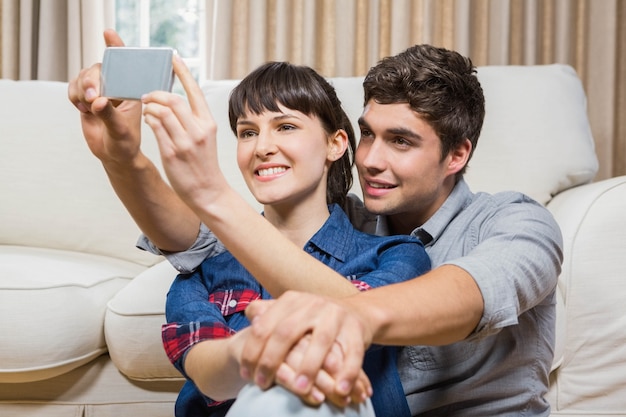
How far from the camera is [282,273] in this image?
883 mm

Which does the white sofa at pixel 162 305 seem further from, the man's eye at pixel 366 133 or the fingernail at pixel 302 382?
the fingernail at pixel 302 382

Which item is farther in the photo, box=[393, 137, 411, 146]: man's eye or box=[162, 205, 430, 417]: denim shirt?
box=[393, 137, 411, 146]: man's eye

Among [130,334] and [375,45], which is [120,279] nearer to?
[130,334]

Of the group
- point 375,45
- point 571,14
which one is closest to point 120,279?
point 375,45

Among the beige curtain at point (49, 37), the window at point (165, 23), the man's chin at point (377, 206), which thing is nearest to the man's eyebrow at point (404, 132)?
the man's chin at point (377, 206)

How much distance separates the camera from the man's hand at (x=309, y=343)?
26.5 inches

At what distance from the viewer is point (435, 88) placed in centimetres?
133

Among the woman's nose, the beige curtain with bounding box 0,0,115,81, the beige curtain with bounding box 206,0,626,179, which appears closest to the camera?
the woman's nose

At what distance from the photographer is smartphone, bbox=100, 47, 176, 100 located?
89cm

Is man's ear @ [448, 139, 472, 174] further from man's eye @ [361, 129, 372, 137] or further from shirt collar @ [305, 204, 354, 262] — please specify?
shirt collar @ [305, 204, 354, 262]

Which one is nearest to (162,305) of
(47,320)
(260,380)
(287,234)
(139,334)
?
(139,334)

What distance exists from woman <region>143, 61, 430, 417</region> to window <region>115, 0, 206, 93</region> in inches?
74.5

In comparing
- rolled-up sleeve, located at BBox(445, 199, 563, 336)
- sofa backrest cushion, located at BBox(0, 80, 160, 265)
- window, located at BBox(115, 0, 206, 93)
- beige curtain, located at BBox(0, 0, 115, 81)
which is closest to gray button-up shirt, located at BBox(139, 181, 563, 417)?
rolled-up sleeve, located at BBox(445, 199, 563, 336)

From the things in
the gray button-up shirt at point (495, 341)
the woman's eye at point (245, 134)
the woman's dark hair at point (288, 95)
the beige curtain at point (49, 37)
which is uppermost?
the beige curtain at point (49, 37)
